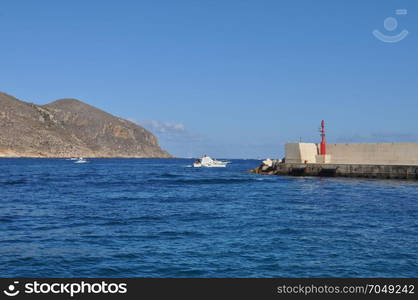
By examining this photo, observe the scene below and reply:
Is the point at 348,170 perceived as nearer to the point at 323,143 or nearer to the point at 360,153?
the point at 360,153

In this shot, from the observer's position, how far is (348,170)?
2384 inches

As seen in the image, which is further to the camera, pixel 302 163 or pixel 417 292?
pixel 302 163

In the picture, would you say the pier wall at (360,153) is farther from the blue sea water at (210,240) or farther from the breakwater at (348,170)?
the blue sea water at (210,240)

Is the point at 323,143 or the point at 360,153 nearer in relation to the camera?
the point at 360,153

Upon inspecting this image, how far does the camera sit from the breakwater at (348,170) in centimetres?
5450

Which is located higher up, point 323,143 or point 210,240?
point 323,143

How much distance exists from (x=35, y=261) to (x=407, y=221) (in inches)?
685

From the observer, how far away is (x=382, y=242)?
1712 cm

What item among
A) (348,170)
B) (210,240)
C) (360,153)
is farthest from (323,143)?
(210,240)

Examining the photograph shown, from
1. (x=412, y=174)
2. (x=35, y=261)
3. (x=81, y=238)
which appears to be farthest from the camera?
(x=412, y=174)

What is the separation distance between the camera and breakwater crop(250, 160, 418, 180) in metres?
54.5

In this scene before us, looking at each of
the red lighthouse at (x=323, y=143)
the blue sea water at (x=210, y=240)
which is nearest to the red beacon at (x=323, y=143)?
the red lighthouse at (x=323, y=143)

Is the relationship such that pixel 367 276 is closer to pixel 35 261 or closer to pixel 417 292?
pixel 417 292

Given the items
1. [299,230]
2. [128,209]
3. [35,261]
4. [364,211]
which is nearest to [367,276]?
[299,230]
